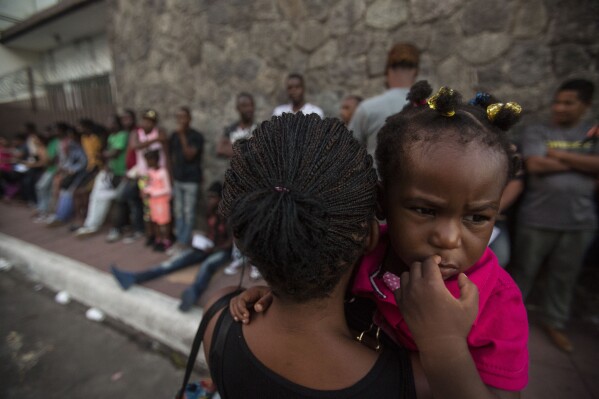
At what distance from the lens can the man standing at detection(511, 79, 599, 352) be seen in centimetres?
233

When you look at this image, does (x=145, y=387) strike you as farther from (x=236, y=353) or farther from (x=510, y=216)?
(x=510, y=216)

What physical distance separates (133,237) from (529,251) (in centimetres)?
550

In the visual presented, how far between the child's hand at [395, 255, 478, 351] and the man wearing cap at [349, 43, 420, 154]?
5.37 feet

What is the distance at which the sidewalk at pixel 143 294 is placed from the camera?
7.54 ft

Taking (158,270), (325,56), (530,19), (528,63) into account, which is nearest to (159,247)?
(158,270)

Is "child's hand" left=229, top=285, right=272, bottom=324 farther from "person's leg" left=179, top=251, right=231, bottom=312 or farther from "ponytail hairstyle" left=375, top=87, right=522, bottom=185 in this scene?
"person's leg" left=179, top=251, right=231, bottom=312

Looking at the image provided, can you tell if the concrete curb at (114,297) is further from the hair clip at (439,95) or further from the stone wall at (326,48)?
the hair clip at (439,95)

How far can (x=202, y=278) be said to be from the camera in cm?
346

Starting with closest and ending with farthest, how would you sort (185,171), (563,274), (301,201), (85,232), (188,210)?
(301,201) → (563,274) → (185,171) → (188,210) → (85,232)

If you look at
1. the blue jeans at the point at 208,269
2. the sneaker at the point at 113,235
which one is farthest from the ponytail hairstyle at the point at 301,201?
the sneaker at the point at 113,235

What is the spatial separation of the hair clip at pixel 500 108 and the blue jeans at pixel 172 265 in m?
3.81

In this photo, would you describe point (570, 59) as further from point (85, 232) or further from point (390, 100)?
point (85, 232)

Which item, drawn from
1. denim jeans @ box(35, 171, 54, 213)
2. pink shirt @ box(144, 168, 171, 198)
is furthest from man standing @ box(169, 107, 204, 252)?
denim jeans @ box(35, 171, 54, 213)

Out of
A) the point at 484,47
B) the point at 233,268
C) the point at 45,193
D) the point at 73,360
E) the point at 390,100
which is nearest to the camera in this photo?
the point at 390,100
